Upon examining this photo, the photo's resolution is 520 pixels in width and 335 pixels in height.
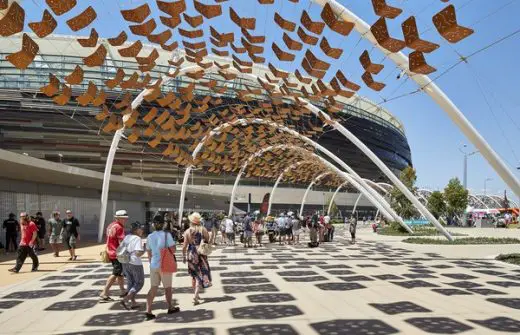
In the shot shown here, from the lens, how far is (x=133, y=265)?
9.38m

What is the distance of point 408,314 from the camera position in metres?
8.48

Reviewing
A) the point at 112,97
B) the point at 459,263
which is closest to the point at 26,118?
the point at 112,97

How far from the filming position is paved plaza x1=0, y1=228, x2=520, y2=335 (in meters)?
7.78

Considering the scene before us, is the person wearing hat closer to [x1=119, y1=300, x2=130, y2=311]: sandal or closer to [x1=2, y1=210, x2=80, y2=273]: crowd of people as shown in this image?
[x1=119, y1=300, x2=130, y2=311]: sandal

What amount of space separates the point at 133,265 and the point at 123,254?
1.00ft

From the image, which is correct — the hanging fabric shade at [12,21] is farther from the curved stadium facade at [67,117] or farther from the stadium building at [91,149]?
the curved stadium facade at [67,117]

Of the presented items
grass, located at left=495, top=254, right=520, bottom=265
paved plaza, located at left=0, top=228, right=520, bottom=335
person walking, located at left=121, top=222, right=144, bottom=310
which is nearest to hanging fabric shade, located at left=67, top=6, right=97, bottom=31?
person walking, located at left=121, top=222, right=144, bottom=310

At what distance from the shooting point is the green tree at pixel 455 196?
196ft

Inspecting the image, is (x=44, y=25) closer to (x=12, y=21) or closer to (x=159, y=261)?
(x=12, y=21)

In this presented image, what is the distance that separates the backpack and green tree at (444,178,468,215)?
187 ft

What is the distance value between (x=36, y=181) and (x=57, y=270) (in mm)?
14095

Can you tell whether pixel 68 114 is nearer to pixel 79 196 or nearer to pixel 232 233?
pixel 79 196

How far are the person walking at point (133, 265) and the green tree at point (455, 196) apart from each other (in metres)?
56.9

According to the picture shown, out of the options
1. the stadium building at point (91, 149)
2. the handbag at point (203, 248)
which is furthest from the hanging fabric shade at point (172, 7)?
the stadium building at point (91, 149)
